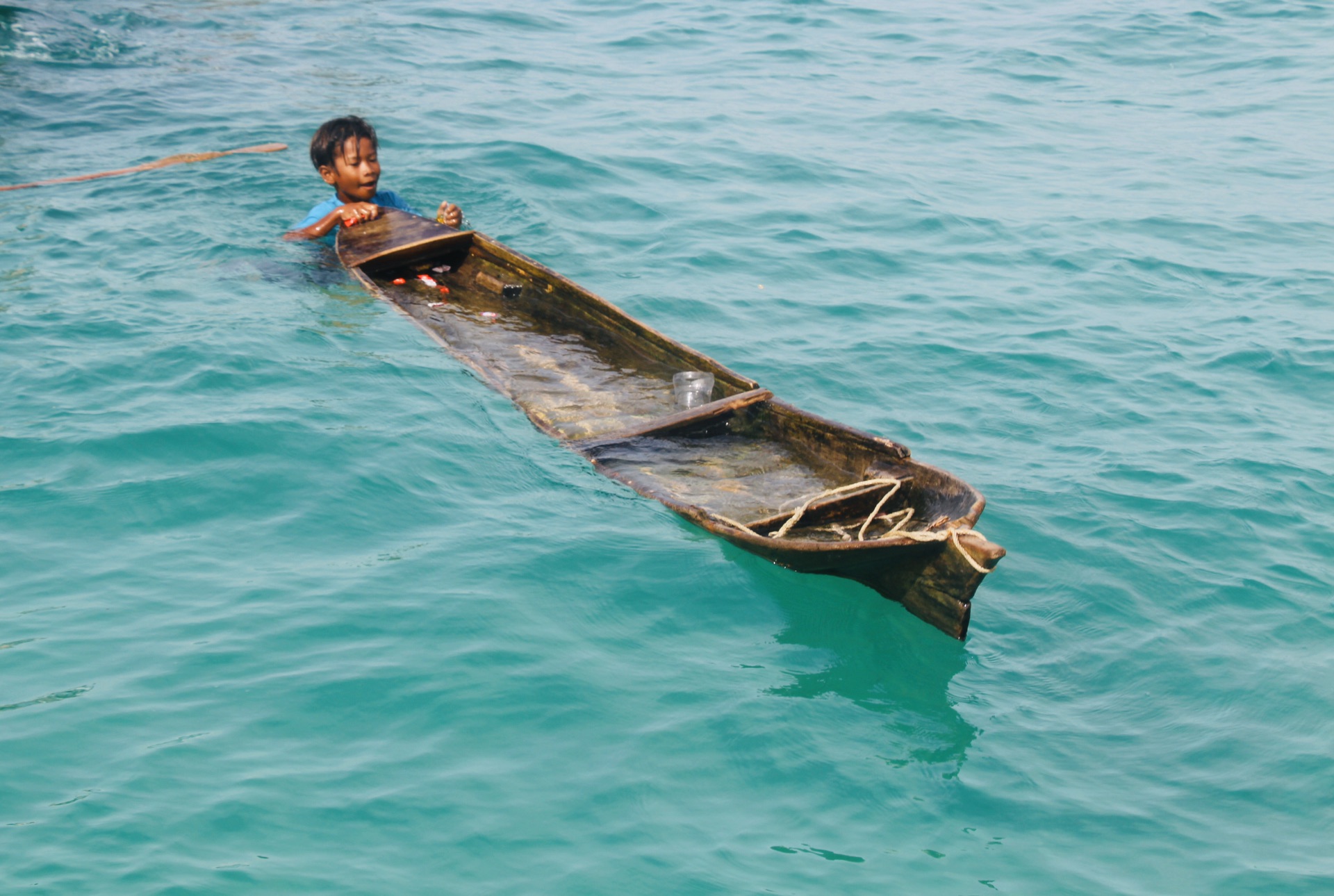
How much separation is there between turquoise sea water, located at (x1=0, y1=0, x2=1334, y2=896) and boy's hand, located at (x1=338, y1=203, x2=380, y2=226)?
669mm

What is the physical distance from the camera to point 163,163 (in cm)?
1038

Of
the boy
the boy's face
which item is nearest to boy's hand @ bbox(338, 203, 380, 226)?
the boy

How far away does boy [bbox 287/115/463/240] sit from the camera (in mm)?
8508

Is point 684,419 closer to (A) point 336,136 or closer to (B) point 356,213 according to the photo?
(B) point 356,213

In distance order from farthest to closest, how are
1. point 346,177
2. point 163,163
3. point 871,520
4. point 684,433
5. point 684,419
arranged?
point 163,163 < point 346,177 < point 684,433 < point 684,419 < point 871,520

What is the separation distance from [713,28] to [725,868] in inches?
643

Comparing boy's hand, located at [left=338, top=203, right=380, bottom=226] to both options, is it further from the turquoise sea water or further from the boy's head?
the turquoise sea water

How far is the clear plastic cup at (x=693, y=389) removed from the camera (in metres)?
6.46

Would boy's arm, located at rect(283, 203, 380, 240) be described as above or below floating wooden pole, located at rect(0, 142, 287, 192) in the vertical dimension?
below

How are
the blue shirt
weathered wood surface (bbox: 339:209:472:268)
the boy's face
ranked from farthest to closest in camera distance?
the blue shirt, the boy's face, weathered wood surface (bbox: 339:209:472:268)

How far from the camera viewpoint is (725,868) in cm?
371

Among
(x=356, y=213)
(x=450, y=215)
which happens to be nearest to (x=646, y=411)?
(x=450, y=215)

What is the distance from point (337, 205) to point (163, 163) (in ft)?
8.66

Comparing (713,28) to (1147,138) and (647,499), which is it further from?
(647,499)
